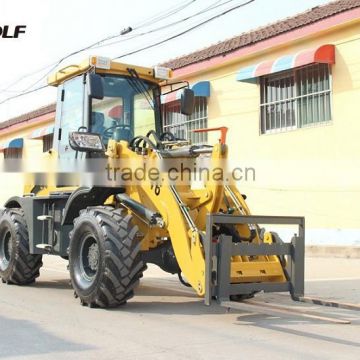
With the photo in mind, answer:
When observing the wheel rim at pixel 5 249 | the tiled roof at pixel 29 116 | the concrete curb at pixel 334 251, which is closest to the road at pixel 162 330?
the wheel rim at pixel 5 249

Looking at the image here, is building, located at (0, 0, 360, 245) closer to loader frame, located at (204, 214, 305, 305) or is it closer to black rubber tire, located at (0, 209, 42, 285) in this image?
black rubber tire, located at (0, 209, 42, 285)

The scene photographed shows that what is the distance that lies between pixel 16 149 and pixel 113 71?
67.1 feet

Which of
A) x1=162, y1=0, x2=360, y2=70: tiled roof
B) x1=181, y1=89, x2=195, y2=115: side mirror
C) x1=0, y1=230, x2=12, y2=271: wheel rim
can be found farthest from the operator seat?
x1=162, y1=0, x2=360, y2=70: tiled roof

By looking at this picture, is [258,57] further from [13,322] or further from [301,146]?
[13,322]

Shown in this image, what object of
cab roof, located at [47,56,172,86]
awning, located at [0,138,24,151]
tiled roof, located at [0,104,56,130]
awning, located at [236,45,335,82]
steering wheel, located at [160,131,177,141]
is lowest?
steering wheel, located at [160,131,177,141]

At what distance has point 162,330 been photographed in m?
6.37

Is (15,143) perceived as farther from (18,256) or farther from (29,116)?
(18,256)

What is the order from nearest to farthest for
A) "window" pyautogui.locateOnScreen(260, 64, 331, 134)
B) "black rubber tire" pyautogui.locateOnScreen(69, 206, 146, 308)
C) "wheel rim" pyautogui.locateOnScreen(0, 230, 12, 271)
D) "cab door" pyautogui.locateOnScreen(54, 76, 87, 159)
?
1. "black rubber tire" pyautogui.locateOnScreen(69, 206, 146, 308)
2. "cab door" pyautogui.locateOnScreen(54, 76, 87, 159)
3. "wheel rim" pyautogui.locateOnScreen(0, 230, 12, 271)
4. "window" pyautogui.locateOnScreen(260, 64, 331, 134)

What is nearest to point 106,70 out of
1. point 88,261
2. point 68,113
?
point 68,113

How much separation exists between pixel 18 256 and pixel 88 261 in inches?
89.1

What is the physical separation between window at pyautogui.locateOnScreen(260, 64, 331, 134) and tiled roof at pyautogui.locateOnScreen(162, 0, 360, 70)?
3.53 feet

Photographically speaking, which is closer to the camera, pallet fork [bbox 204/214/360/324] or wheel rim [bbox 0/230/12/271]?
pallet fork [bbox 204/214/360/324]

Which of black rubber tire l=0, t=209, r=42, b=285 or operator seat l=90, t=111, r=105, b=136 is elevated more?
operator seat l=90, t=111, r=105, b=136

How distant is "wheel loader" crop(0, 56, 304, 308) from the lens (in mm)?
6758
